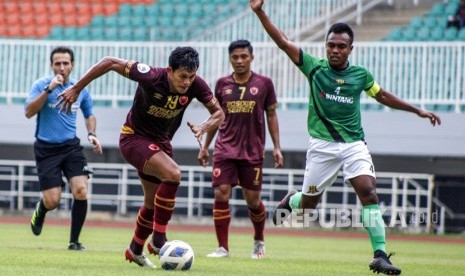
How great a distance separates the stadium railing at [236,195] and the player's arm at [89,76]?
12489mm

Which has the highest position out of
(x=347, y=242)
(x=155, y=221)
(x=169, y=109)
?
(x=169, y=109)

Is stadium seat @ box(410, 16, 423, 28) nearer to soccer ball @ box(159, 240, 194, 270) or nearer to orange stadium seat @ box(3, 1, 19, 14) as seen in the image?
orange stadium seat @ box(3, 1, 19, 14)

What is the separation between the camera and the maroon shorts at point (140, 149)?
33.1ft

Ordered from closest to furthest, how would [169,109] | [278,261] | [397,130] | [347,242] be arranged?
[169,109] → [278,261] → [347,242] → [397,130]

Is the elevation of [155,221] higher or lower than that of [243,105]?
lower

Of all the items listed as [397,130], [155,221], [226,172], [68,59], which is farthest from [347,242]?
[155,221]

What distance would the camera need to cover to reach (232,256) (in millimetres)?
13094

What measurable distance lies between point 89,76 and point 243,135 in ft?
12.7

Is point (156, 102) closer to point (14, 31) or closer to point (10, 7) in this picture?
point (14, 31)

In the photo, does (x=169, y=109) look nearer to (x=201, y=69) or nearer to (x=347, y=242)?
(x=347, y=242)

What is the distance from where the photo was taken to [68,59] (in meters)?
13.2

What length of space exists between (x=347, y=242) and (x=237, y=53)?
21.4ft

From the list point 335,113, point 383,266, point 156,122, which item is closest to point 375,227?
point 383,266

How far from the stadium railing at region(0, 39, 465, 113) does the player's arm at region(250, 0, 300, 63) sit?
11.8 meters
